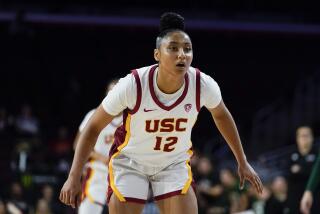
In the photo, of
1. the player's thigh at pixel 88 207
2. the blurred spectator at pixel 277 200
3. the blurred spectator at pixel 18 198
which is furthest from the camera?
the blurred spectator at pixel 18 198

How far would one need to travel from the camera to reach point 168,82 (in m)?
4.90

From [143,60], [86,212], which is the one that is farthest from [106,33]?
[86,212]

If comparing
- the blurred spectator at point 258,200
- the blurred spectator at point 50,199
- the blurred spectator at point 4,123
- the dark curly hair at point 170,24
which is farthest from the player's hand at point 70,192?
the blurred spectator at point 4,123

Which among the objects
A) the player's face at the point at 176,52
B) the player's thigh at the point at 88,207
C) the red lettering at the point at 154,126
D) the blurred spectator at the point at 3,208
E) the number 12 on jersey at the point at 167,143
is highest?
the player's face at the point at 176,52

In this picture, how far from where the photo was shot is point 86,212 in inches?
288

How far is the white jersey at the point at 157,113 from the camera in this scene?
488 cm

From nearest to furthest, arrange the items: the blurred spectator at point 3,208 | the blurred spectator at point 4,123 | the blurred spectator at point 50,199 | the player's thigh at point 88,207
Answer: the player's thigh at point 88,207
the blurred spectator at point 3,208
the blurred spectator at point 50,199
the blurred spectator at point 4,123

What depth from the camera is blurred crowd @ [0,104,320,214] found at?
27.5ft

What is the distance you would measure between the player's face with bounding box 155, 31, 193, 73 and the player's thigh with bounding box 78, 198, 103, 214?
288 cm

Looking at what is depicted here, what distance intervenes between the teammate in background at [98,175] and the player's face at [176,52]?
261cm

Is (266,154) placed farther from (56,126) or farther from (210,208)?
(56,126)

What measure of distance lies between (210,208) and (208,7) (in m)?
6.50

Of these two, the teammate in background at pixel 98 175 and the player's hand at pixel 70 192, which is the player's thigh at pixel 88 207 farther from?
the player's hand at pixel 70 192

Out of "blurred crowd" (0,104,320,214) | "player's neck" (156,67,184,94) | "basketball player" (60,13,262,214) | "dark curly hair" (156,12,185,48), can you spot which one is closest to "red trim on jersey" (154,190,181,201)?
"basketball player" (60,13,262,214)
